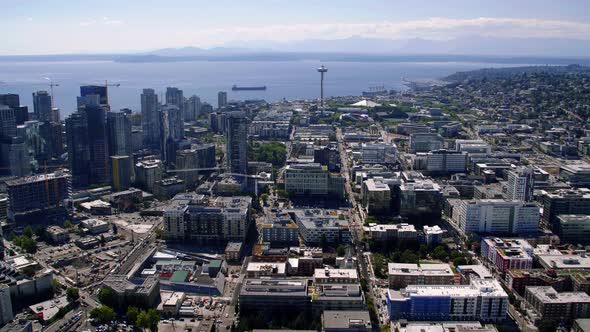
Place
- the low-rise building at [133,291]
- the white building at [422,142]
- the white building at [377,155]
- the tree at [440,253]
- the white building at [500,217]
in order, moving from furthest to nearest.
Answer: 1. the white building at [422,142]
2. the white building at [377,155]
3. the white building at [500,217]
4. the tree at [440,253]
5. the low-rise building at [133,291]

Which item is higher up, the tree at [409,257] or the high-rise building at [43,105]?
the high-rise building at [43,105]

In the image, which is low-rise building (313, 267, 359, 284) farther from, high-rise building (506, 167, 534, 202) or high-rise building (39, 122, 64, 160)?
high-rise building (39, 122, 64, 160)

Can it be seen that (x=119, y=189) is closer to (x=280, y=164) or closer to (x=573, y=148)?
(x=280, y=164)

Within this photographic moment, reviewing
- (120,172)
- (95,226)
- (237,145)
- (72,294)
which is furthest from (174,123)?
(72,294)

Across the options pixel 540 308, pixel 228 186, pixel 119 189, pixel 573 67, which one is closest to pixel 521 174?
pixel 540 308

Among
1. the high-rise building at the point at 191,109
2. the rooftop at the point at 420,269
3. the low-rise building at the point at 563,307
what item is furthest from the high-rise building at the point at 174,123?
the low-rise building at the point at 563,307

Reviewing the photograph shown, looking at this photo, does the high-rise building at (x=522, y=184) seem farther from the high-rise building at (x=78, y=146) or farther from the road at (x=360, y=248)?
the high-rise building at (x=78, y=146)

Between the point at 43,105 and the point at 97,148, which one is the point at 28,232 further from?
the point at 43,105
